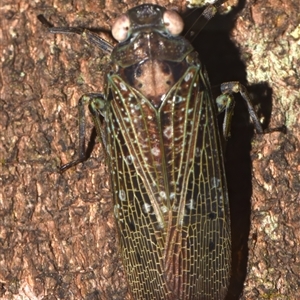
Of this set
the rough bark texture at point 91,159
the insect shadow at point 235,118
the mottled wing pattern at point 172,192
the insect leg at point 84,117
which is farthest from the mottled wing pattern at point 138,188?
the insect shadow at point 235,118

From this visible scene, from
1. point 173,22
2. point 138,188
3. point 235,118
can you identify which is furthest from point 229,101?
point 138,188

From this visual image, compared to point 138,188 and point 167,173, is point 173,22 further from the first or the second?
point 138,188

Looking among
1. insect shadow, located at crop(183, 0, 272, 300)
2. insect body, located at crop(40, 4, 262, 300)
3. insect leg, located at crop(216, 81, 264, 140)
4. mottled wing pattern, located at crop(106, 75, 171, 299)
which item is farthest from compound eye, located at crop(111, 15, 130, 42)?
insect leg, located at crop(216, 81, 264, 140)

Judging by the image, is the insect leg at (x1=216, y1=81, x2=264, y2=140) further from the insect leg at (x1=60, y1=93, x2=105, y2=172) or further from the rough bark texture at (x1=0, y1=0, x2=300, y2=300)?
the insect leg at (x1=60, y1=93, x2=105, y2=172)

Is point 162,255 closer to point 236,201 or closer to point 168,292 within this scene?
point 168,292

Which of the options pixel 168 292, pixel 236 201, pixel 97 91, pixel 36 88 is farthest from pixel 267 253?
pixel 36 88

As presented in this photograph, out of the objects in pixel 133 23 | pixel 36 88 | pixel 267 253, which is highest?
pixel 133 23
